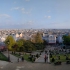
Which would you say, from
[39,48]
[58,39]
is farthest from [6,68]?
[58,39]

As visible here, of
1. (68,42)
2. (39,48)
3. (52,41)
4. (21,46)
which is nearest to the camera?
(21,46)

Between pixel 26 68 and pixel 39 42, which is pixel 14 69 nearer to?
pixel 26 68

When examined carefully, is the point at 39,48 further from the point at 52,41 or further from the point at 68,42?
the point at 52,41

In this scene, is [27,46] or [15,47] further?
[27,46]

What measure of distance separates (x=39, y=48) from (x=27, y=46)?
32.3 ft

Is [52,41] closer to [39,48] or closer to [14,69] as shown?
[39,48]

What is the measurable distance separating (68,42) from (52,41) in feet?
67.5

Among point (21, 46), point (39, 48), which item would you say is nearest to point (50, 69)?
point (21, 46)

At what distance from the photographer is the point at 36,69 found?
18734 mm

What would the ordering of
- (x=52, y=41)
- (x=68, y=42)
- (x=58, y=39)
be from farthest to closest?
(x=58, y=39) < (x=52, y=41) < (x=68, y=42)

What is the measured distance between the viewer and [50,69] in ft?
61.0

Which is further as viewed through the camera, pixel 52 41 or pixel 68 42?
pixel 52 41

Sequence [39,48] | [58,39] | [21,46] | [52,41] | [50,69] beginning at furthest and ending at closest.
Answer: [58,39] → [52,41] → [39,48] → [21,46] → [50,69]

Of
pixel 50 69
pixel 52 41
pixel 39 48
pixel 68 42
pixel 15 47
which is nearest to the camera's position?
pixel 50 69
